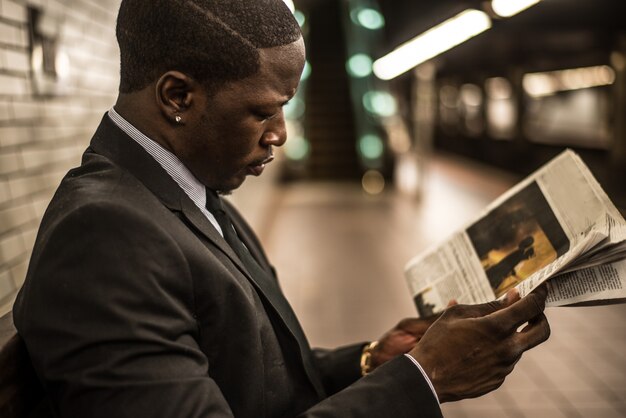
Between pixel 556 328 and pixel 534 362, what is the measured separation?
2.34 ft

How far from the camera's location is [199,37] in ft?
3.21

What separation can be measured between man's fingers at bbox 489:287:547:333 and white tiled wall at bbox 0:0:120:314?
1516 mm

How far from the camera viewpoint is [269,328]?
1.09 metres

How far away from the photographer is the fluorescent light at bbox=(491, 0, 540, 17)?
3.32 m

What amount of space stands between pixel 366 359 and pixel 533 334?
1.64 feet

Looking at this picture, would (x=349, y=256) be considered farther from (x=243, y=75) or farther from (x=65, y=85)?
(x=243, y=75)

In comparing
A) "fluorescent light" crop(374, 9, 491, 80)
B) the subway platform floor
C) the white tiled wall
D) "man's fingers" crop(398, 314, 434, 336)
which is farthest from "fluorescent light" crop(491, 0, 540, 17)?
"man's fingers" crop(398, 314, 434, 336)

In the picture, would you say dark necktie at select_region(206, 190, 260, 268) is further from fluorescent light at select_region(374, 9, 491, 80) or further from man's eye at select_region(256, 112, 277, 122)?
fluorescent light at select_region(374, 9, 491, 80)

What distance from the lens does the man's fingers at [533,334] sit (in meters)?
1.08

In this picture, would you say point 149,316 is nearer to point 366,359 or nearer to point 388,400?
point 388,400

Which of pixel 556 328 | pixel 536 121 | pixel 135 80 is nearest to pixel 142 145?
pixel 135 80

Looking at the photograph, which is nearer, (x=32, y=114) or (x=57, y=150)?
(x=32, y=114)

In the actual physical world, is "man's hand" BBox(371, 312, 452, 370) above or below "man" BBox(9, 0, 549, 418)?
below

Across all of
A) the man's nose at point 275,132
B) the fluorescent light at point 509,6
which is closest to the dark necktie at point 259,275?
the man's nose at point 275,132
